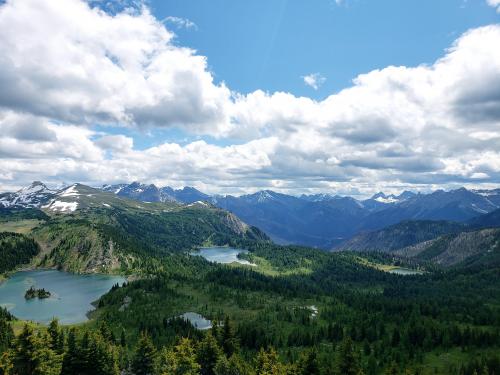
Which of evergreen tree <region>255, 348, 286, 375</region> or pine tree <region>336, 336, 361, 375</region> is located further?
evergreen tree <region>255, 348, 286, 375</region>

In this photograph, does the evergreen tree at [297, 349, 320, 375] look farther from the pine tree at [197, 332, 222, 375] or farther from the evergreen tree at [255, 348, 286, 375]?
the pine tree at [197, 332, 222, 375]

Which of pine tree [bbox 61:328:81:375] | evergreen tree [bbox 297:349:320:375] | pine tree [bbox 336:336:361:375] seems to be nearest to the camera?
pine tree [bbox 336:336:361:375]

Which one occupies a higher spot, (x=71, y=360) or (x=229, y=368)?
(x=71, y=360)

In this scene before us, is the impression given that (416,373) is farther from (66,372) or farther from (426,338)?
(66,372)

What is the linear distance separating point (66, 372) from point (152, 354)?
65.5 ft

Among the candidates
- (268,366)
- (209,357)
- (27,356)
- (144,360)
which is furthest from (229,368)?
(27,356)

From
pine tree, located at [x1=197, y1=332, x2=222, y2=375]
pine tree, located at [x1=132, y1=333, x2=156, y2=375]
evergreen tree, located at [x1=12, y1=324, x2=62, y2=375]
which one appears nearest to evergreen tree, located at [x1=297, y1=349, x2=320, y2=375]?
pine tree, located at [x1=197, y1=332, x2=222, y2=375]

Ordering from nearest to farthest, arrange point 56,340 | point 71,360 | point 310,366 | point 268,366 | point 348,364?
point 348,364 < point 310,366 < point 71,360 < point 56,340 < point 268,366

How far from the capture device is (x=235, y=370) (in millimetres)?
101750

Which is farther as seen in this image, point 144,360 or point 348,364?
point 144,360

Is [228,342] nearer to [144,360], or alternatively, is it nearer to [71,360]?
[144,360]

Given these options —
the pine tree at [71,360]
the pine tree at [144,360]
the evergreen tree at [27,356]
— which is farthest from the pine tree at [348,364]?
the evergreen tree at [27,356]

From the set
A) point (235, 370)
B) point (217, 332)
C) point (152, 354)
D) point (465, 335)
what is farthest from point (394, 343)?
point (152, 354)

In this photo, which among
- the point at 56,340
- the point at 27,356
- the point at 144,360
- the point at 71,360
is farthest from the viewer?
the point at 144,360
